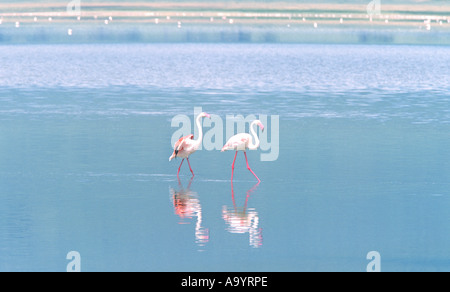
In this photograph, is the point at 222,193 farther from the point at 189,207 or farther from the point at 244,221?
the point at 244,221

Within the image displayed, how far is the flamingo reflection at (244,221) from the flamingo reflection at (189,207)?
454 mm

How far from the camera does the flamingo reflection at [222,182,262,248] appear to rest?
51.2 feet

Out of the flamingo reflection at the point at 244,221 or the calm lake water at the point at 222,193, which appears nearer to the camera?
the calm lake water at the point at 222,193

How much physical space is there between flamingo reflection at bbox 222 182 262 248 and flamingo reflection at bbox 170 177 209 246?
0.45m

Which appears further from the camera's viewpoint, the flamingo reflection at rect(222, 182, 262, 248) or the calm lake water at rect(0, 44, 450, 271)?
the flamingo reflection at rect(222, 182, 262, 248)

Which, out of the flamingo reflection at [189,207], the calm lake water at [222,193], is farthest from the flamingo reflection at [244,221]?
the flamingo reflection at [189,207]

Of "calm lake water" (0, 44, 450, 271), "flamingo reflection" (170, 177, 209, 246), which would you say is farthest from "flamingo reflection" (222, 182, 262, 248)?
"flamingo reflection" (170, 177, 209, 246)

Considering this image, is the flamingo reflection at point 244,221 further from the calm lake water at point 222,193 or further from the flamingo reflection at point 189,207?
the flamingo reflection at point 189,207

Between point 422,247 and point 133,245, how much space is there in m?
4.41

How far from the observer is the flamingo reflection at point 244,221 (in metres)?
15.6

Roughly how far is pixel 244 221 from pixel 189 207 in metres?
1.40

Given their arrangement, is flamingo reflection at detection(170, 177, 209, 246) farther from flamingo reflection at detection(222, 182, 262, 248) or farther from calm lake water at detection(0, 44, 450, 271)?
flamingo reflection at detection(222, 182, 262, 248)

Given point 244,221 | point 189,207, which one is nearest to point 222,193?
point 189,207

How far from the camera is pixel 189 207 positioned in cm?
1764
